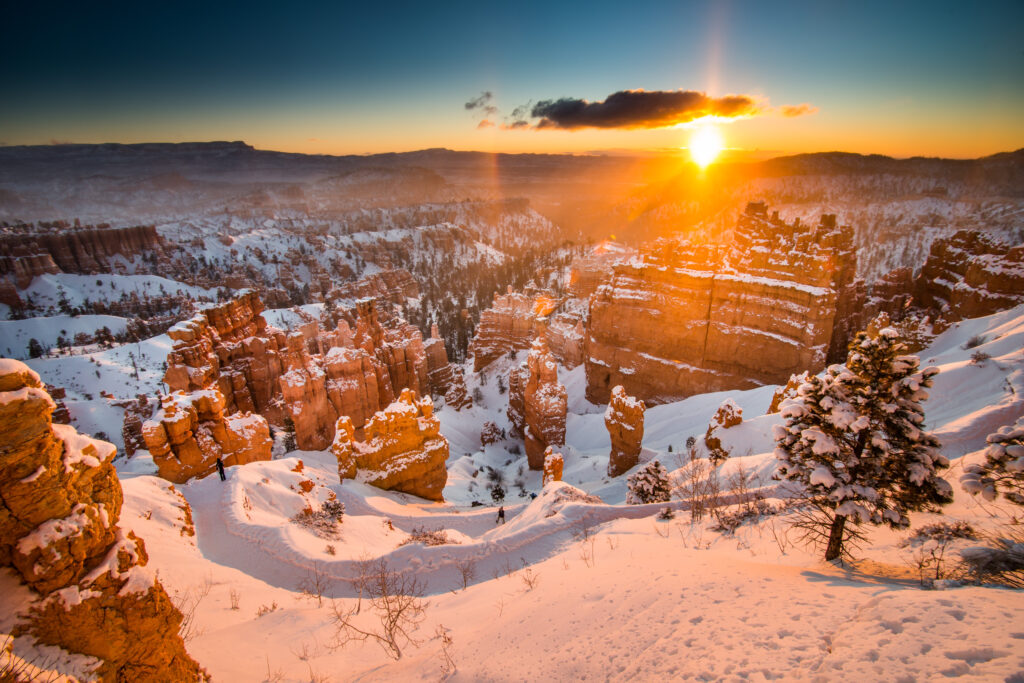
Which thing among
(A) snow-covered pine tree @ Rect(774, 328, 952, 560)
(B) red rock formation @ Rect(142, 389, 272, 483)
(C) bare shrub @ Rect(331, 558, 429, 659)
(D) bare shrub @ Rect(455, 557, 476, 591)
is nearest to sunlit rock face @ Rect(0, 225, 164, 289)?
(B) red rock formation @ Rect(142, 389, 272, 483)

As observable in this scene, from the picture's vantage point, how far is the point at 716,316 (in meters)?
30.1

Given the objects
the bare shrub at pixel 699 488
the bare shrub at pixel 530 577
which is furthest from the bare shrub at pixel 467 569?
the bare shrub at pixel 699 488

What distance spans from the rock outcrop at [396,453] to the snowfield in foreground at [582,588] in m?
1.15

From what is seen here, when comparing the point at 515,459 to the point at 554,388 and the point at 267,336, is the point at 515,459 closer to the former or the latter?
the point at 554,388

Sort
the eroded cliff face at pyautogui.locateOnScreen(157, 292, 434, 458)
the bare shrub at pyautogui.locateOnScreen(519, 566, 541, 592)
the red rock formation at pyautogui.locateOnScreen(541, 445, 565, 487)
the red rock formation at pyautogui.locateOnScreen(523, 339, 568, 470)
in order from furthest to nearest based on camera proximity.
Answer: the red rock formation at pyautogui.locateOnScreen(523, 339, 568, 470) → the eroded cliff face at pyautogui.locateOnScreen(157, 292, 434, 458) → the red rock formation at pyautogui.locateOnScreen(541, 445, 565, 487) → the bare shrub at pyautogui.locateOnScreen(519, 566, 541, 592)

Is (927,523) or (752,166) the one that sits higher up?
(752,166)

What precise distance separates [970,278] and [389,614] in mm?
37371

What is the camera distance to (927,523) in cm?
741

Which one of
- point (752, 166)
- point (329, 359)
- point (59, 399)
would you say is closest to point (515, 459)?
point (329, 359)

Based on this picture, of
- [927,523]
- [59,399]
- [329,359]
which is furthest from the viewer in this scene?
[59,399]

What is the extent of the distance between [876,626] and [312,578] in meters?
10.3

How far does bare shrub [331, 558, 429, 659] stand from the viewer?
7.11m

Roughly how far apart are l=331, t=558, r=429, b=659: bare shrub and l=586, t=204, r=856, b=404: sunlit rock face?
88.1 ft

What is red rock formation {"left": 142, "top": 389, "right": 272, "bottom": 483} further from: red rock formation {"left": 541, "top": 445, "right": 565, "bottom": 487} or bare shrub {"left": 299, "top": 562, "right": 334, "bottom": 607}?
red rock formation {"left": 541, "top": 445, "right": 565, "bottom": 487}
